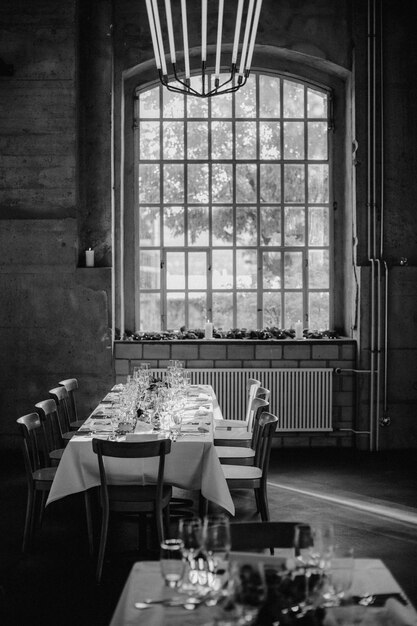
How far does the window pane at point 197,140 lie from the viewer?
914 centimetres

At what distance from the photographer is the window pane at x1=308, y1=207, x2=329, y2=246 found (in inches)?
363

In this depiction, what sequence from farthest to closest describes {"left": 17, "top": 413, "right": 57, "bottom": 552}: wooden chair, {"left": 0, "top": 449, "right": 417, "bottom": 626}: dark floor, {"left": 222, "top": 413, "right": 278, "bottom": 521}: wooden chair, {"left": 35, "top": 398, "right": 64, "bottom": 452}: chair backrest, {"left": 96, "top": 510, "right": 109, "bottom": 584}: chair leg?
1. {"left": 35, "top": 398, "right": 64, "bottom": 452}: chair backrest
2. {"left": 222, "top": 413, "right": 278, "bottom": 521}: wooden chair
3. {"left": 17, "top": 413, "right": 57, "bottom": 552}: wooden chair
4. {"left": 96, "top": 510, "right": 109, "bottom": 584}: chair leg
5. {"left": 0, "top": 449, "right": 417, "bottom": 626}: dark floor

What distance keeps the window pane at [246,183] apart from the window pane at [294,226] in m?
0.49

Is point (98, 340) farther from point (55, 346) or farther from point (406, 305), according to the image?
point (406, 305)

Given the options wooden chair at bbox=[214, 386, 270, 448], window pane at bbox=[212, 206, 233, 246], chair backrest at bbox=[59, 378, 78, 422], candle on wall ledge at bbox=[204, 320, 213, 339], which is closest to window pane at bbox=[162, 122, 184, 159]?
window pane at bbox=[212, 206, 233, 246]

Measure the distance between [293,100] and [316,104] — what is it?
0.98 feet

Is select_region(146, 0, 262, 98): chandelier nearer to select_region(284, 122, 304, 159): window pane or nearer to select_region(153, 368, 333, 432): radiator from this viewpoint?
select_region(284, 122, 304, 159): window pane

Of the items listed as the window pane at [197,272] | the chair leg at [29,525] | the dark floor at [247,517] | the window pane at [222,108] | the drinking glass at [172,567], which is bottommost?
the dark floor at [247,517]

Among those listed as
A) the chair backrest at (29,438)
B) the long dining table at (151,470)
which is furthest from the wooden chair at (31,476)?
the long dining table at (151,470)

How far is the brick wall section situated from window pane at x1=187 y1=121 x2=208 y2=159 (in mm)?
2410

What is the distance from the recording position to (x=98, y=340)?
27.3 feet

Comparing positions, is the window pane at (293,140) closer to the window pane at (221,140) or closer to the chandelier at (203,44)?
the window pane at (221,140)

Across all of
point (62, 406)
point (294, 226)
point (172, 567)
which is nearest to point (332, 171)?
point (294, 226)

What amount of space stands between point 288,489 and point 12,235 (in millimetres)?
4187
